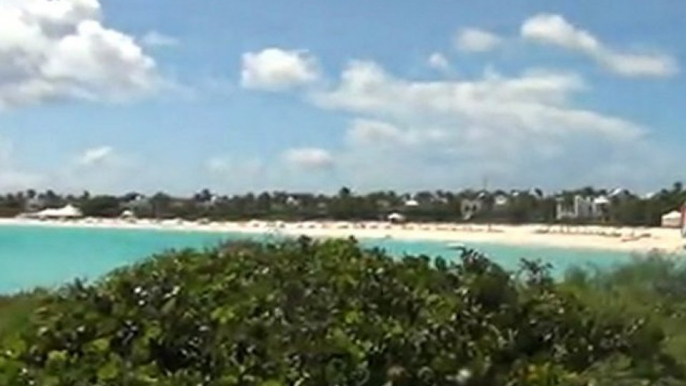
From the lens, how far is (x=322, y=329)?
16.7 ft

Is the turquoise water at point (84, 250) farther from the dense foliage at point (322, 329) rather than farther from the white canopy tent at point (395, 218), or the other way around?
the dense foliage at point (322, 329)

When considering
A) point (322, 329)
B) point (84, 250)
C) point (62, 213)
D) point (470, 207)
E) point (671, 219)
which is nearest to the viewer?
point (322, 329)

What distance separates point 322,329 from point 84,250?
198 feet

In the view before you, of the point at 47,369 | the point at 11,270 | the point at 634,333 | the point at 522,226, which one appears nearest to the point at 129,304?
the point at 47,369

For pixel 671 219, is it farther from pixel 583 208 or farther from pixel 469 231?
pixel 583 208

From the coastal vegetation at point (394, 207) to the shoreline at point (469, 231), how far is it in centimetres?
292

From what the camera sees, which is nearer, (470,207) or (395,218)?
(395,218)

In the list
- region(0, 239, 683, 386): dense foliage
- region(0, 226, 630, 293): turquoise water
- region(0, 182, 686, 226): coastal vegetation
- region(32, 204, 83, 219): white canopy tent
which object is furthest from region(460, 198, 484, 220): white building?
region(0, 239, 683, 386): dense foliage

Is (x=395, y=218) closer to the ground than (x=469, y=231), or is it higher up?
higher up

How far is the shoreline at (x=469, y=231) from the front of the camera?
66.4 meters

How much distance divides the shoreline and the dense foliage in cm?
4790

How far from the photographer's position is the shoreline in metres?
66.4

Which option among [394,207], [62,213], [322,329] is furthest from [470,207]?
[322,329]

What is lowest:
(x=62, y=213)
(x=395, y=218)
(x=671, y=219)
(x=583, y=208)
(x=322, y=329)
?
(x=322, y=329)
